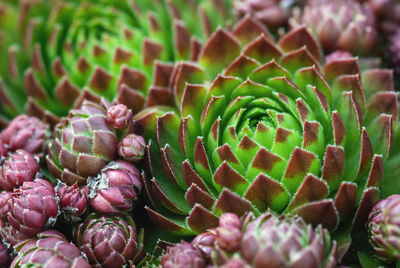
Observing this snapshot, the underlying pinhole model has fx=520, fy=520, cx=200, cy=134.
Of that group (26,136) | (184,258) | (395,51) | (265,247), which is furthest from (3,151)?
(395,51)

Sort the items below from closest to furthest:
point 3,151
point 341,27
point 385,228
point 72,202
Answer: point 385,228 < point 72,202 < point 3,151 < point 341,27

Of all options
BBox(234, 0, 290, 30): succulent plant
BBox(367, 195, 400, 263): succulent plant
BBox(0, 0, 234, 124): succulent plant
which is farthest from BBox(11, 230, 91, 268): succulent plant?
BBox(234, 0, 290, 30): succulent plant

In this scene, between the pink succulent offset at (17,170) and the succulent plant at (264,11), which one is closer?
the pink succulent offset at (17,170)

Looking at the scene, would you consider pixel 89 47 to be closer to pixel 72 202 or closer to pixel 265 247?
pixel 72 202

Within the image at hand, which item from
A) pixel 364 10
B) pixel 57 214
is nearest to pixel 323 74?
pixel 364 10

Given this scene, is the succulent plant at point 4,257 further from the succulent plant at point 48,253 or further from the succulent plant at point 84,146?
the succulent plant at point 84,146

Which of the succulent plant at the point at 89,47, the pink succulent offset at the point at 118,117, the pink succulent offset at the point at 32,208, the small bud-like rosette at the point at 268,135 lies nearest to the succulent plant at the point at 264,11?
the succulent plant at the point at 89,47
